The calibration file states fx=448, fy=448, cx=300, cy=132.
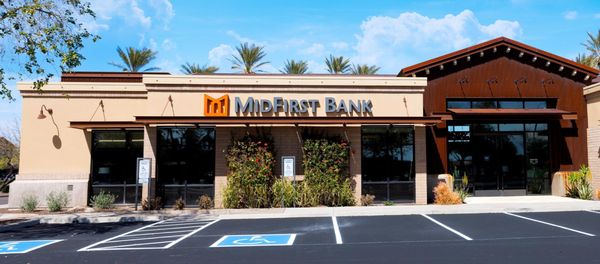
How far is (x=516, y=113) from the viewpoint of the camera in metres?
18.6

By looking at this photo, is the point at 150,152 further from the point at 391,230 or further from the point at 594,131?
the point at 594,131

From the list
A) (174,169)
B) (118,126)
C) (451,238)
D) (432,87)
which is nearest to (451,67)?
(432,87)

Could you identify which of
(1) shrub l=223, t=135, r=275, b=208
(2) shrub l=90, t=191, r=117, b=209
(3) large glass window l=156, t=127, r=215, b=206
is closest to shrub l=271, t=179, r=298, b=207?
(1) shrub l=223, t=135, r=275, b=208

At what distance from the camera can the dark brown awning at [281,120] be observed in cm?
1587

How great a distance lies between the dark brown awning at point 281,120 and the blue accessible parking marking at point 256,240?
6081 millimetres

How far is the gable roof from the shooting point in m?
19.1

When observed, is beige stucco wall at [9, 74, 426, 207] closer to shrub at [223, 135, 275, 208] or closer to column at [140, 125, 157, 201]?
column at [140, 125, 157, 201]

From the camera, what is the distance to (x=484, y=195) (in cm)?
1962

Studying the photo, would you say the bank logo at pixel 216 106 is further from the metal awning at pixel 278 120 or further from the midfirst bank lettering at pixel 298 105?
the metal awning at pixel 278 120

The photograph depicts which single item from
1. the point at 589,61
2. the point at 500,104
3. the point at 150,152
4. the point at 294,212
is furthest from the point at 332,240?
the point at 589,61

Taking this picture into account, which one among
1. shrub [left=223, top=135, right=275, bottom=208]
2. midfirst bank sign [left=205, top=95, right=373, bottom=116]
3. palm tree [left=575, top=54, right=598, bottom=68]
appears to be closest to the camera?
shrub [left=223, top=135, right=275, bottom=208]

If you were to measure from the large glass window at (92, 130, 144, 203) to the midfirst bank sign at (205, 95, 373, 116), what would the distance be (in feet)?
11.9

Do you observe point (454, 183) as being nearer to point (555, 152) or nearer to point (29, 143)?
point (555, 152)

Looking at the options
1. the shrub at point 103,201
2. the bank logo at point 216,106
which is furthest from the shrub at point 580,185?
the shrub at point 103,201
